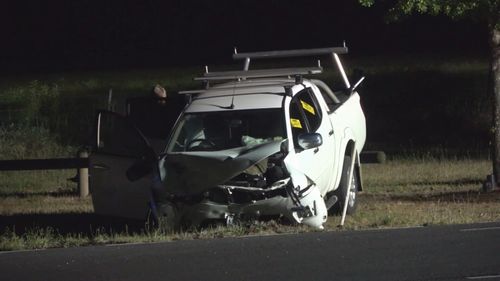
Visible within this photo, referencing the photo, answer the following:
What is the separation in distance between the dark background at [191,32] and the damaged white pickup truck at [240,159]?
21.0 m

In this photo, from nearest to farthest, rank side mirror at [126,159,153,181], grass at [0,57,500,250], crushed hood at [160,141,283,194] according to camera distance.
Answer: crushed hood at [160,141,283,194], side mirror at [126,159,153,181], grass at [0,57,500,250]

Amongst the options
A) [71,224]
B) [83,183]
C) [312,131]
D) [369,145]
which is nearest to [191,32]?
[369,145]

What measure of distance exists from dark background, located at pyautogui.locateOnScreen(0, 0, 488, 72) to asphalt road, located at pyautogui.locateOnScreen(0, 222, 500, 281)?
2342 cm

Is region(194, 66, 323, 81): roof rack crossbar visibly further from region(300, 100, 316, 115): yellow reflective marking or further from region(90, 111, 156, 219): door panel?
region(90, 111, 156, 219): door panel

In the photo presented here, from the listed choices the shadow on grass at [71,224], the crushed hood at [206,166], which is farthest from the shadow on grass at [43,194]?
the crushed hood at [206,166]

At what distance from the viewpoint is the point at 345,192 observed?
1484 centimetres

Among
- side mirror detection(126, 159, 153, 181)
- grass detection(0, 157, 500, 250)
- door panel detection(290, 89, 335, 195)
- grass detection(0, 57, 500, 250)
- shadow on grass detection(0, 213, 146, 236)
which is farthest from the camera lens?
shadow on grass detection(0, 213, 146, 236)

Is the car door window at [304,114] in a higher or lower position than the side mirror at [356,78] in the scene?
lower

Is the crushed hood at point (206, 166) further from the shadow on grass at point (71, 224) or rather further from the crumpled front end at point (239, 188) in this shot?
the shadow on grass at point (71, 224)

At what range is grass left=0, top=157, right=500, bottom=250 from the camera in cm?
1325

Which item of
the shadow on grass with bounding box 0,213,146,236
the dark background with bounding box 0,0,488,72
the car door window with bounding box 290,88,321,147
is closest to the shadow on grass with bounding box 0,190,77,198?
the shadow on grass with bounding box 0,213,146,236

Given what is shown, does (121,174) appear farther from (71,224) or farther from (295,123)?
(295,123)

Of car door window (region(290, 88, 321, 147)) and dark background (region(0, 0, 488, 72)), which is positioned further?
dark background (region(0, 0, 488, 72))

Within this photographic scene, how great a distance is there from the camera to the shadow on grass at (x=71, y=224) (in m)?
14.6
